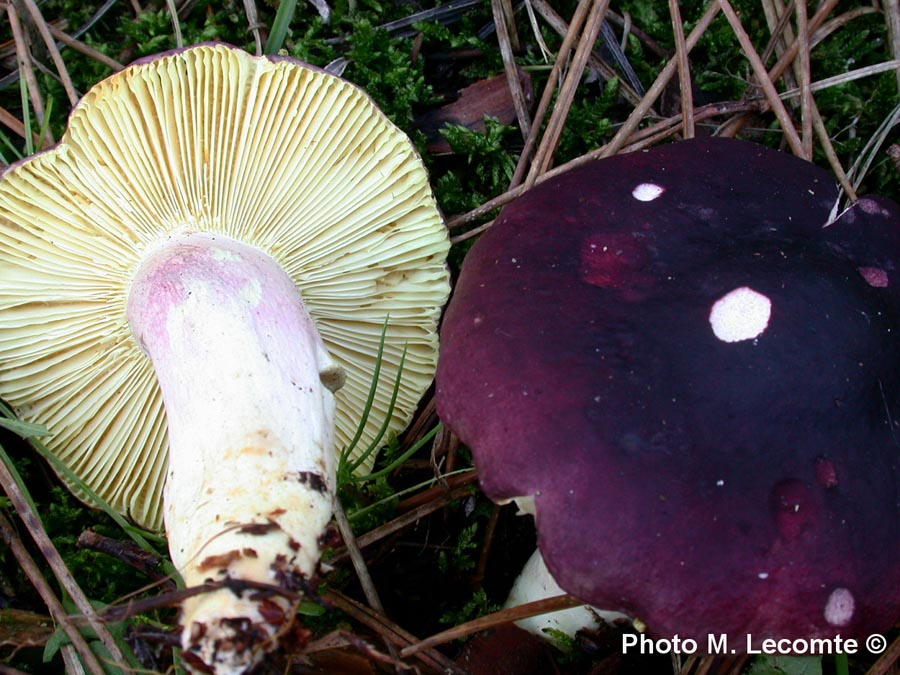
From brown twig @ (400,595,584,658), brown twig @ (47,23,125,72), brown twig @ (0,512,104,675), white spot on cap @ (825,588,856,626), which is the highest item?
brown twig @ (47,23,125,72)

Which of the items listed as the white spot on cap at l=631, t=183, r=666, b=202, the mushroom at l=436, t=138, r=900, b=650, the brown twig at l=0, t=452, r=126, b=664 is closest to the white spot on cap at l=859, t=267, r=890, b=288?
the mushroom at l=436, t=138, r=900, b=650

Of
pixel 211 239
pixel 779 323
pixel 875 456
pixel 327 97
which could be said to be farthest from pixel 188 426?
pixel 875 456

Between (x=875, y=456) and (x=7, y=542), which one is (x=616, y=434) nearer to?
(x=875, y=456)

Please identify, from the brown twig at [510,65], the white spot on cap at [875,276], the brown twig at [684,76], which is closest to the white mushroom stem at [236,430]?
the brown twig at [510,65]

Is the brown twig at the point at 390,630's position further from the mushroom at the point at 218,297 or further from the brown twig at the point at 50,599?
the brown twig at the point at 50,599

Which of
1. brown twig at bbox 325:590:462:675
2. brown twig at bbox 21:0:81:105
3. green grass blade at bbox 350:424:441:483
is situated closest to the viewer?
brown twig at bbox 325:590:462:675

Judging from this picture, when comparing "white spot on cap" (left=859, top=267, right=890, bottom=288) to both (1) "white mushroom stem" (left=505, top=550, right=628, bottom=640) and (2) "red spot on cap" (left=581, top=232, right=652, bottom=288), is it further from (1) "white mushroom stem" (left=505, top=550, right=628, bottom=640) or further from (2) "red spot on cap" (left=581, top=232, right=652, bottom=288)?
(1) "white mushroom stem" (left=505, top=550, right=628, bottom=640)
